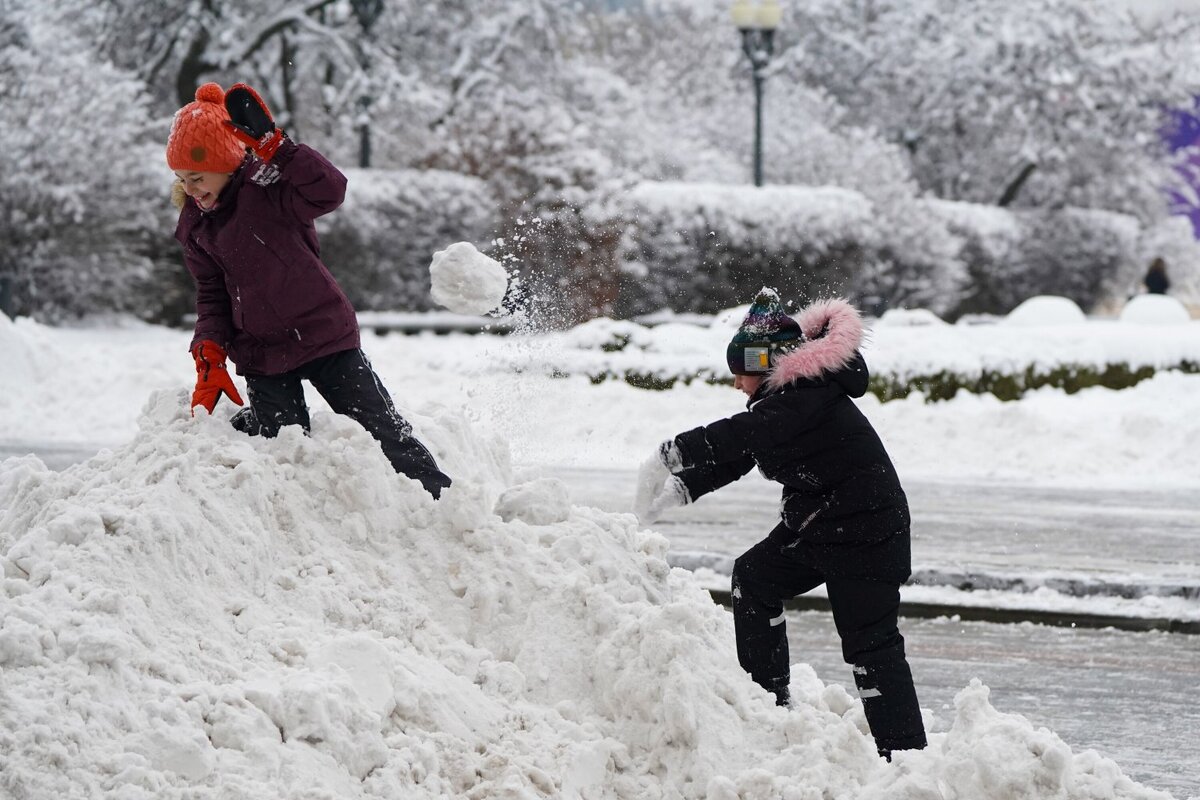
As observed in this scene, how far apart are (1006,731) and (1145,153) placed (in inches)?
1502

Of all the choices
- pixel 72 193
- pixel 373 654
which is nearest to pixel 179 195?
pixel 373 654

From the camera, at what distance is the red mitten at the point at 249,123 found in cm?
493

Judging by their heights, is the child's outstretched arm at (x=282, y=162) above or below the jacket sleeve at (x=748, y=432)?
above

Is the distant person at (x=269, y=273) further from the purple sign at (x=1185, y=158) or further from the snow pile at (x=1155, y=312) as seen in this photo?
the purple sign at (x=1185, y=158)

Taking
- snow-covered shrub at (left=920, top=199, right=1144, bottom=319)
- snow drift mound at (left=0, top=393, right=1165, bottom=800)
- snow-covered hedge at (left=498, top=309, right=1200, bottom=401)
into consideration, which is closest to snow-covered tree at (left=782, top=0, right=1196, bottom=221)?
snow-covered shrub at (left=920, top=199, right=1144, bottom=319)

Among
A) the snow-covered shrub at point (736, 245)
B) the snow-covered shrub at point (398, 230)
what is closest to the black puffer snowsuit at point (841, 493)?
the snow-covered shrub at point (736, 245)

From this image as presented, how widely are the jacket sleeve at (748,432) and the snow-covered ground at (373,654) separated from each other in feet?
1.50

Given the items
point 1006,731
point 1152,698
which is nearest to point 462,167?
point 1152,698

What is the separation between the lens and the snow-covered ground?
3477mm

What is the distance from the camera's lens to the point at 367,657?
3.90m

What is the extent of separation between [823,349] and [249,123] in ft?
6.51

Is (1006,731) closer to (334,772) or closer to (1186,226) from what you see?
(334,772)

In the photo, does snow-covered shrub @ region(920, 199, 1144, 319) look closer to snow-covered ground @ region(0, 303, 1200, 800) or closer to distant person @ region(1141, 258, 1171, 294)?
distant person @ region(1141, 258, 1171, 294)

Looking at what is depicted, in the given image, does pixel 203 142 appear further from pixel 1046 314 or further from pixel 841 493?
pixel 1046 314
